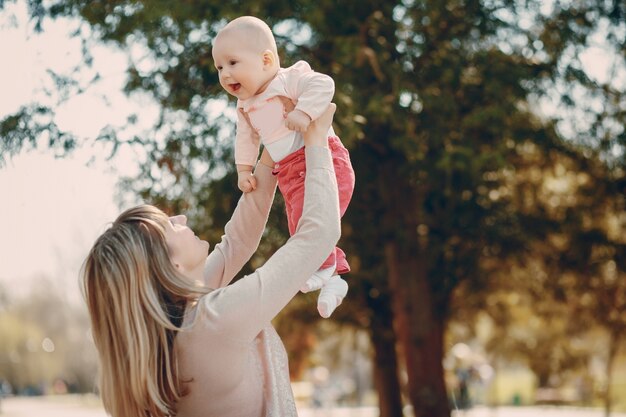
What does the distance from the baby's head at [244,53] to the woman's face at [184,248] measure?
617mm

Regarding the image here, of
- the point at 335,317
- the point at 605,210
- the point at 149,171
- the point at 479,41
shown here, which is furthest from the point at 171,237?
the point at 335,317

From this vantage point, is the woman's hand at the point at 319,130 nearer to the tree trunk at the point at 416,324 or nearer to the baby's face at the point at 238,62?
the baby's face at the point at 238,62

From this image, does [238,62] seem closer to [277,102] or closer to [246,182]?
[277,102]

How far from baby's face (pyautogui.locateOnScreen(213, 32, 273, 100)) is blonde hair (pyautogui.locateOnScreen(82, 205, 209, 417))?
69 centimetres

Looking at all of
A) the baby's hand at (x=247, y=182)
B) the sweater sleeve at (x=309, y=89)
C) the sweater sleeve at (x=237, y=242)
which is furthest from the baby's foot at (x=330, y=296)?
the sweater sleeve at (x=309, y=89)

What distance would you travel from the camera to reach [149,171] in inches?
500

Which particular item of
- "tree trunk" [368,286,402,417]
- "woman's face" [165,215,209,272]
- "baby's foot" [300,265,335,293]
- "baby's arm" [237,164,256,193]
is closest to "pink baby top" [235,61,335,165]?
"baby's arm" [237,164,256,193]

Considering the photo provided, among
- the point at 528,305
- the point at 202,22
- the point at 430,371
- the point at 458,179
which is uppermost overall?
the point at 202,22

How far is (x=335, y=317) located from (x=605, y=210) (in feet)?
22.8

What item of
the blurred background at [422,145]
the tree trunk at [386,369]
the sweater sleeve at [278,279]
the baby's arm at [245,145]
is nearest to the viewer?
the sweater sleeve at [278,279]

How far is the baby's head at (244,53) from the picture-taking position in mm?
3240

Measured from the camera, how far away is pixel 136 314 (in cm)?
270

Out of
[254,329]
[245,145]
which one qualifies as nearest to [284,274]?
[254,329]

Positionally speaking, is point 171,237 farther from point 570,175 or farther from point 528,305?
point 528,305
